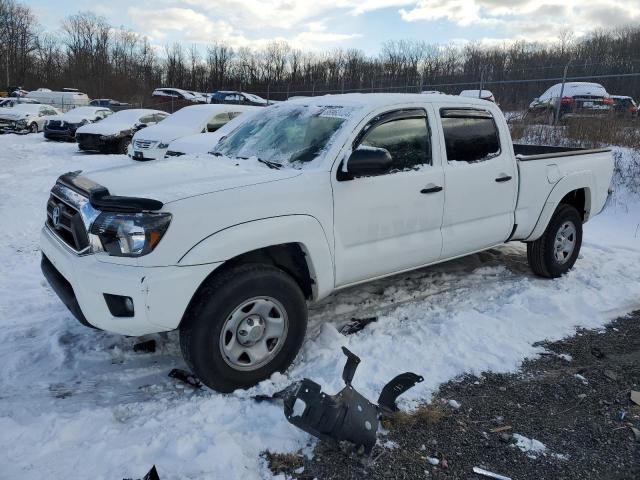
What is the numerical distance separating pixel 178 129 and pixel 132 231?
10.0m

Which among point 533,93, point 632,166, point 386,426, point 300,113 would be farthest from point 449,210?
point 533,93

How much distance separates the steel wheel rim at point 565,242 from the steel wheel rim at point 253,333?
3.61 meters

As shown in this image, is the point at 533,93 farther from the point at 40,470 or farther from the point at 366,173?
the point at 40,470

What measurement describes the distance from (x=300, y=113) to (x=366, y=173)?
1.04 m

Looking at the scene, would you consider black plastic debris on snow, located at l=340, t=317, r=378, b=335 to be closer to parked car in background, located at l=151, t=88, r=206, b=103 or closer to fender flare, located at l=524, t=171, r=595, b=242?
fender flare, located at l=524, t=171, r=595, b=242

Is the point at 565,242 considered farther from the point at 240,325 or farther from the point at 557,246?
the point at 240,325

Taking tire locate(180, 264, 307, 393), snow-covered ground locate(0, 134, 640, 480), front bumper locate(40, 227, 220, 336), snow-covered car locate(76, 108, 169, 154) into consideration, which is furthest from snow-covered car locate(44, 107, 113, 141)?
tire locate(180, 264, 307, 393)

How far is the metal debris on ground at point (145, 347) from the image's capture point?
392cm

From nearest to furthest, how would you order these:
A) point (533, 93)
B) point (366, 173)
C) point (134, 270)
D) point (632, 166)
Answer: point (134, 270)
point (366, 173)
point (632, 166)
point (533, 93)

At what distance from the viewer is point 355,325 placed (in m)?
4.39

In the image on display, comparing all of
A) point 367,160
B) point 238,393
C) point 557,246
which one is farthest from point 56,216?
point 557,246

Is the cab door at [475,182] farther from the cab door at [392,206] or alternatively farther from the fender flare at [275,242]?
the fender flare at [275,242]

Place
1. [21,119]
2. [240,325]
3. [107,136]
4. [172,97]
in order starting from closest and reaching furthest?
[240,325], [107,136], [21,119], [172,97]

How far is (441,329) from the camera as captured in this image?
428 cm
